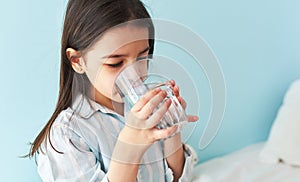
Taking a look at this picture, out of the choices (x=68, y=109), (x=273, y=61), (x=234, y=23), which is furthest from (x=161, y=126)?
(x=273, y=61)

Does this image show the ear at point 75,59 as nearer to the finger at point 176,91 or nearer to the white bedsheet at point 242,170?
the finger at point 176,91

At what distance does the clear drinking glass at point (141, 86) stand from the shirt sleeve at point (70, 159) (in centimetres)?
11

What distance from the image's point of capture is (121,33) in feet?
1.90

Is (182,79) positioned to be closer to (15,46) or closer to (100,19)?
(100,19)

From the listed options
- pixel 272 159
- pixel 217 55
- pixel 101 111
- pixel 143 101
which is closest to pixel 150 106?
pixel 143 101

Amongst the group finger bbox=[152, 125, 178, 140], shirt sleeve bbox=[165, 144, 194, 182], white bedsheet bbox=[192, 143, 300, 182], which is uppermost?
finger bbox=[152, 125, 178, 140]

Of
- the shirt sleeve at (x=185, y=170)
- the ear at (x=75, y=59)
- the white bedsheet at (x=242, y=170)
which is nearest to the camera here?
the ear at (x=75, y=59)

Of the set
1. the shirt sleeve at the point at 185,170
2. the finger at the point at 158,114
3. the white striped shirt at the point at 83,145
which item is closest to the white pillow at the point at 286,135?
the shirt sleeve at the point at 185,170

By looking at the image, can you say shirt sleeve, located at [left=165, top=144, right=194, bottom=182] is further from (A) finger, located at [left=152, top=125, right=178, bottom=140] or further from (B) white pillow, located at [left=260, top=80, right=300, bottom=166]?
(B) white pillow, located at [left=260, top=80, right=300, bottom=166]

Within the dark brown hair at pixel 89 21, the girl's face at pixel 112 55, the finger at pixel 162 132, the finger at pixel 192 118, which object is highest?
the dark brown hair at pixel 89 21

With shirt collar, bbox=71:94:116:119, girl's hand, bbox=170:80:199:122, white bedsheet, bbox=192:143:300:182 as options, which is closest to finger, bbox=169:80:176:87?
girl's hand, bbox=170:80:199:122

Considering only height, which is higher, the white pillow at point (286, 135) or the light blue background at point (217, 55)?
the light blue background at point (217, 55)

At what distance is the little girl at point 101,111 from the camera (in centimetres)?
58

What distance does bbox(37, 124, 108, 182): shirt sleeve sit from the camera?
664 millimetres
